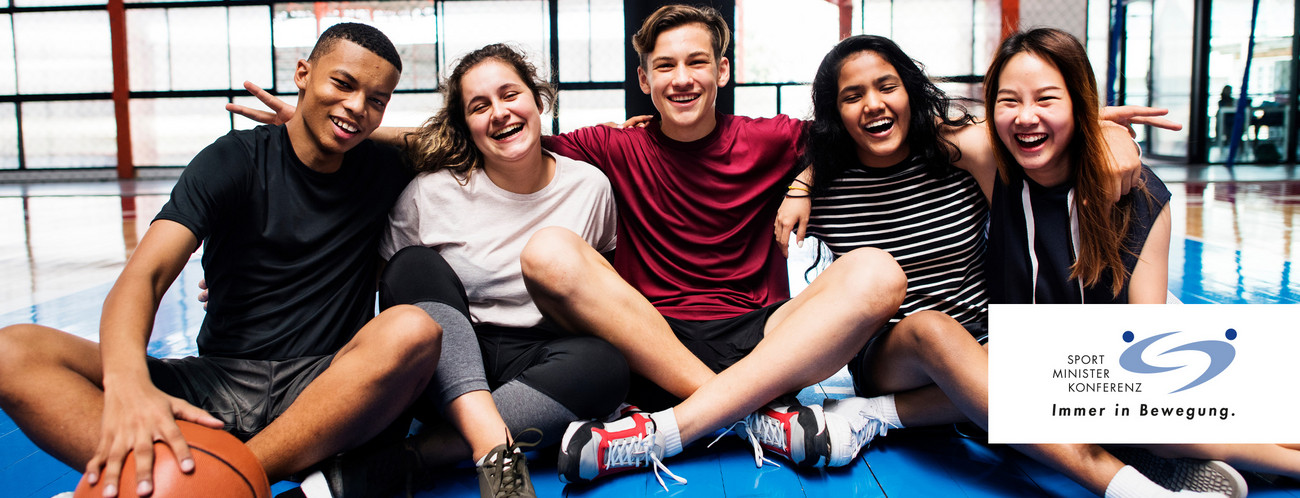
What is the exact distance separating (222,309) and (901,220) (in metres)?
1.28

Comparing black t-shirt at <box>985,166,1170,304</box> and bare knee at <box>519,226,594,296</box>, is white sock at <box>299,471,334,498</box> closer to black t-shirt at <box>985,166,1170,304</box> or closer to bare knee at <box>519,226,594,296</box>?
bare knee at <box>519,226,594,296</box>

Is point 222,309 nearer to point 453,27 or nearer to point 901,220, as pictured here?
point 901,220

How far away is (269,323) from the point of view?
4.79ft

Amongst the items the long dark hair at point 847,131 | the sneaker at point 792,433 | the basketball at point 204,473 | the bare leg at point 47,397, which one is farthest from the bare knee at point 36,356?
the long dark hair at point 847,131

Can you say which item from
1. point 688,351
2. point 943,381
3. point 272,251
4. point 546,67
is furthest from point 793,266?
point 546,67

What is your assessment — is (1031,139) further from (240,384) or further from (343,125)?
(240,384)

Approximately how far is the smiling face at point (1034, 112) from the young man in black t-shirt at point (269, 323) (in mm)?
1022

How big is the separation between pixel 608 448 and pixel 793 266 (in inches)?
99.3

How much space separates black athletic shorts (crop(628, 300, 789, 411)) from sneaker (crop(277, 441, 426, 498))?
46 cm

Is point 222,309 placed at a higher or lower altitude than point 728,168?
lower

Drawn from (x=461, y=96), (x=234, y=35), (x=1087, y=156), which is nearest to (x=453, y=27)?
(x=234, y=35)

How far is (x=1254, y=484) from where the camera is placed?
1.31 meters

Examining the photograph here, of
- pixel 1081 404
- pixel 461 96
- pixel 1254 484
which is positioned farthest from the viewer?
pixel 461 96

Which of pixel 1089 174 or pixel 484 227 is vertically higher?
pixel 1089 174
